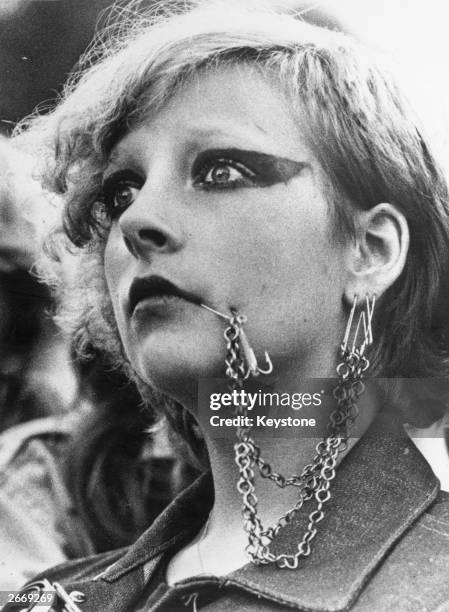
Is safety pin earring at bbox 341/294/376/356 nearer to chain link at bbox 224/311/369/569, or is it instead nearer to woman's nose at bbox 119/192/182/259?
chain link at bbox 224/311/369/569

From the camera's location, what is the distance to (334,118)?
5.14 ft

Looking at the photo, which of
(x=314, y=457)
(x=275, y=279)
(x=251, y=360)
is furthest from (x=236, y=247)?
(x=314, y=457)

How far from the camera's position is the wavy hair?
1562mm

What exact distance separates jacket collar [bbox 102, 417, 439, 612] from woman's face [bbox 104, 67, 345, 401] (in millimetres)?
188

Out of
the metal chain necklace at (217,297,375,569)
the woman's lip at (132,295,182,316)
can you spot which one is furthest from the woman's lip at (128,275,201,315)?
the metal chain necklace at (217,297,375,569)

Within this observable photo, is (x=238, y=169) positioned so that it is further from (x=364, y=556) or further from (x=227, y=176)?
(x=364, y=556)

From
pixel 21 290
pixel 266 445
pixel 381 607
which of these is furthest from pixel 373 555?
pixel 21 290

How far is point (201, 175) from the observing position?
1.56m

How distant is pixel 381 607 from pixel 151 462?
1.98ft

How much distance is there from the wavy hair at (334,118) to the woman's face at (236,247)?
0.05 meters

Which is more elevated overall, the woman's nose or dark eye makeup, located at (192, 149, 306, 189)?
dark eye makeup, located at (192, 149, 306, 189)

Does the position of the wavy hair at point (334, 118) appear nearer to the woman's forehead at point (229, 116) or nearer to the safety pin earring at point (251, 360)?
the woman's forehead at point (229, 116)

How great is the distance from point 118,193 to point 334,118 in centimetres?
47

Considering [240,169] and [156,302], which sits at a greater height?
[240,169]
